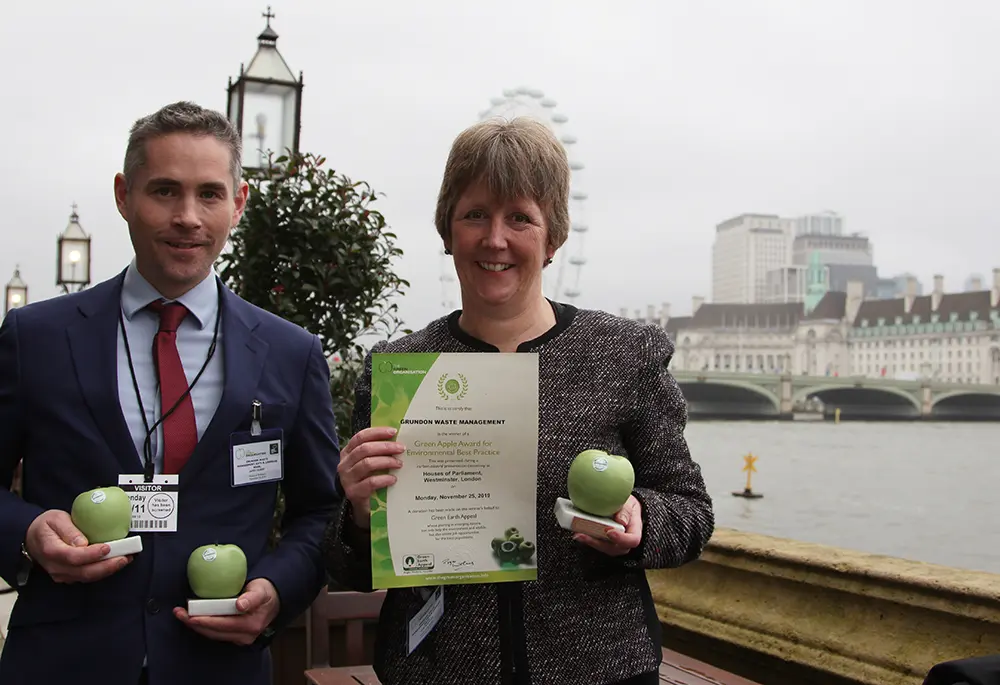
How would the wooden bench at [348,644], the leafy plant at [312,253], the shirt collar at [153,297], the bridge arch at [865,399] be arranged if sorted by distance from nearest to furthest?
the shirt collar at [153,297] < the wooden bench at [348,644] < the leafy plant at [312,253] < the bridge arch at [865,399]

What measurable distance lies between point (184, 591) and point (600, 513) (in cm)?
73

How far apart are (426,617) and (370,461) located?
0.29 meters

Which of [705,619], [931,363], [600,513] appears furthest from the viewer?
[931,363]

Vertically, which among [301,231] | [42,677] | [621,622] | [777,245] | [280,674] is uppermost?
[777,245]

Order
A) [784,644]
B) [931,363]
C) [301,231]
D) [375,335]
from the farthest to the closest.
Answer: [931,363], [375,335], [301,231], [784,644]

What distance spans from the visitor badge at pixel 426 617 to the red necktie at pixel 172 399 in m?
0.48

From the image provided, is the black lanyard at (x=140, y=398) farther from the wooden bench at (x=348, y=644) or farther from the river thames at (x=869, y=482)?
the river thames at (x=869, y=482)

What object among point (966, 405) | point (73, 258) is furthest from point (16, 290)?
point (966, 405)

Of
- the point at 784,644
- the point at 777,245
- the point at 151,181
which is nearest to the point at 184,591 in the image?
the point at 151,181

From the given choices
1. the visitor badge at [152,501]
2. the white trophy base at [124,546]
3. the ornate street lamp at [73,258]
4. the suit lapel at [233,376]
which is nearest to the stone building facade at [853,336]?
the suit lapel at [233,376]

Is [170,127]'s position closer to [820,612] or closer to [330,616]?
[330,616]

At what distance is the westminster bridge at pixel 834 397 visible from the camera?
21.6ft

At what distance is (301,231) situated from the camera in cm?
374

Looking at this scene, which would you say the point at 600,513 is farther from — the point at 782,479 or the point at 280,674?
the point at 782,479
